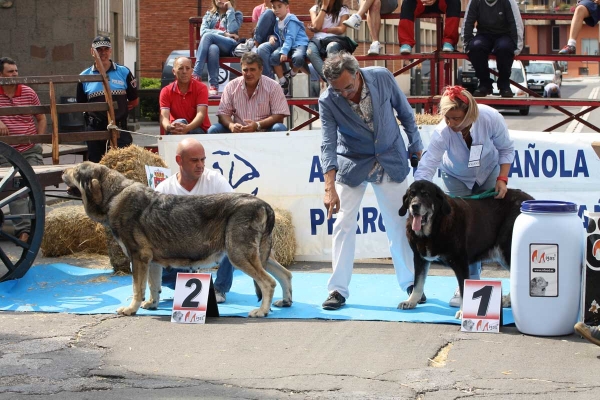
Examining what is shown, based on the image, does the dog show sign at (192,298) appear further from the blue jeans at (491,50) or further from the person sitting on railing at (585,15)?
the person sitting on railing at (585,15)

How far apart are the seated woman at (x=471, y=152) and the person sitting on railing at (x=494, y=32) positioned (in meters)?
4.48

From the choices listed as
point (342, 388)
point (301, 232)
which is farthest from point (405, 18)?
point (342, 388)

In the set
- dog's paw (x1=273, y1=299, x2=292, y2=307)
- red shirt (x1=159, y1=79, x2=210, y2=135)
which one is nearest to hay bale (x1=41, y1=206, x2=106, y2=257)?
red shirt (x1=159, y1=79, x2=210, y2=135)

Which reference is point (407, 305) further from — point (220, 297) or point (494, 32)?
point (494, 32)

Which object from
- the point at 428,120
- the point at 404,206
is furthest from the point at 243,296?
the point at 428,120

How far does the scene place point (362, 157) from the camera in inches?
306

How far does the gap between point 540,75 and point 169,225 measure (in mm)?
37386

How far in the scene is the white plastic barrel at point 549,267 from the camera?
664cm

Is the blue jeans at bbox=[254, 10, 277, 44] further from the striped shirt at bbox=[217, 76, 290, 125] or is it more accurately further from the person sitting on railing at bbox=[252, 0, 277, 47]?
the striped shirt at bbox=[217, 76, 290, 125]

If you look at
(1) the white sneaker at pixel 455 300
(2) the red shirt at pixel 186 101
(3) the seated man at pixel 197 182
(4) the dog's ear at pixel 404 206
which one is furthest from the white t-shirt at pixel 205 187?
(2) the red shirt at pixel 186 101

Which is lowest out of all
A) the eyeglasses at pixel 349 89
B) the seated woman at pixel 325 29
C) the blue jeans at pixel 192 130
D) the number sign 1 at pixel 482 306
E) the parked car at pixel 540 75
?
the number sign 1 at pixel 482 306

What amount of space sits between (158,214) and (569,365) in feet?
11.3

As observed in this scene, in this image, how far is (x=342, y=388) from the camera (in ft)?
18.0

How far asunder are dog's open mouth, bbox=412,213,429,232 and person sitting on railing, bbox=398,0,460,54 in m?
5.71
